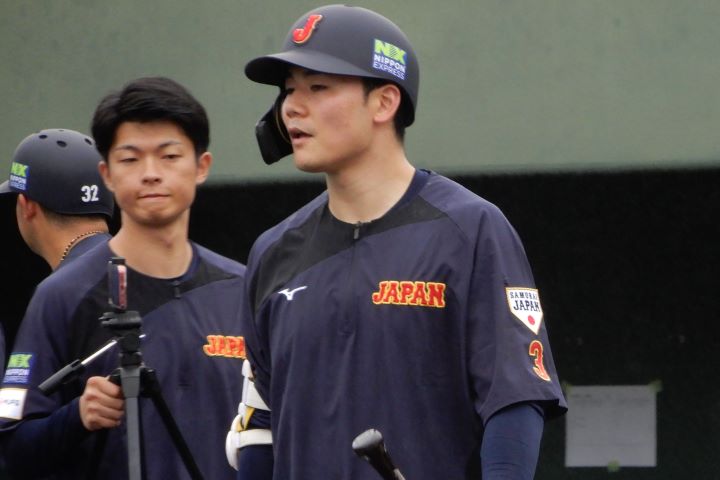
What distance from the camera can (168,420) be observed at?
3174 millimetres

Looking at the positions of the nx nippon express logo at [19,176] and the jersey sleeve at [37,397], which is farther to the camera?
the nx nippon express logo at [19,176]

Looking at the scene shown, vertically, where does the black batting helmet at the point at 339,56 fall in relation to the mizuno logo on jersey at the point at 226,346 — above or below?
above

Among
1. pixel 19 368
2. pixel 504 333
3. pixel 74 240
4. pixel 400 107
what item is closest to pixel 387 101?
pixel 400 107

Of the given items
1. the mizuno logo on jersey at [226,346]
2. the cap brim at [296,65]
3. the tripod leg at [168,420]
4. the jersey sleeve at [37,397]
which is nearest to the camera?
the cap brim at [296,65]

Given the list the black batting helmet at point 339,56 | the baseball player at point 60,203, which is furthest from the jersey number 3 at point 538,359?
the baseball player at point 60,203

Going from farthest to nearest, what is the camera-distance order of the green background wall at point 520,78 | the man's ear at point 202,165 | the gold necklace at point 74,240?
the green background wall at point 520,78 < the gold necklace at point 74,240 < the man's ear at point 202,165

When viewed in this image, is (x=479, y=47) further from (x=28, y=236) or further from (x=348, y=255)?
(x=348, y=255)

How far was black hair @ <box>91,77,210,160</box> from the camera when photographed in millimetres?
3584

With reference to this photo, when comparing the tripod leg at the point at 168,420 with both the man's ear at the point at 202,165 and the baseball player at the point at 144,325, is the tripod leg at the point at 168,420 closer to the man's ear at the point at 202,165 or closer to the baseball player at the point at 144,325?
the baseball player at the point at 144,325

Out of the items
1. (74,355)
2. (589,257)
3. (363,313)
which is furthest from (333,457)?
(589,257)

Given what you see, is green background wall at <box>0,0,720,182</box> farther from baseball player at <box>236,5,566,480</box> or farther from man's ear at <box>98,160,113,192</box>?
baseball player at <box>236,5,566,480</box>

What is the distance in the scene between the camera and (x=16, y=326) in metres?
6.61

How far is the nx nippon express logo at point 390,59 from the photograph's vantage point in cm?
289

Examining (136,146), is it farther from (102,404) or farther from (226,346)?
(102,404)
